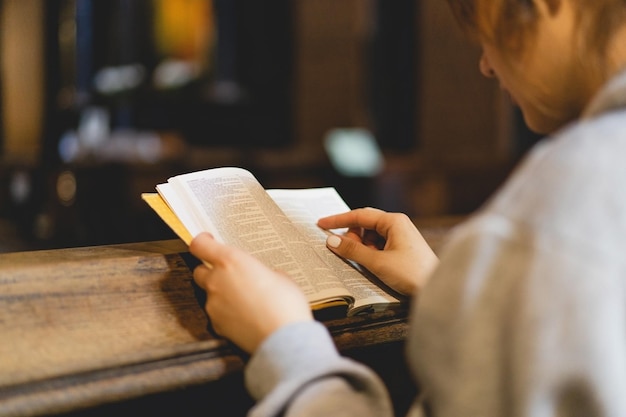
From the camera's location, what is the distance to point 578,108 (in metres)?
0.75

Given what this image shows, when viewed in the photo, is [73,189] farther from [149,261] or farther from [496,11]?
[496,11]

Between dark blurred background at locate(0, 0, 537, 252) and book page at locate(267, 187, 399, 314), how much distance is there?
3281 millimetres

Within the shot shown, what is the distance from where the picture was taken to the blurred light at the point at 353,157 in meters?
4.86

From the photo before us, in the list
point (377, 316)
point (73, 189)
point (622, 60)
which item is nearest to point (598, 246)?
point (622, 60)

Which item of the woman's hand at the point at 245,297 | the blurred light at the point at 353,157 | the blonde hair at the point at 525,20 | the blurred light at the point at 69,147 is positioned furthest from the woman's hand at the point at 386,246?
the blurred light at the point at 69,147

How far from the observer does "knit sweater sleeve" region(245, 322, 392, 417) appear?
2.27 ft

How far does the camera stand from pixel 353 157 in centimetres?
502

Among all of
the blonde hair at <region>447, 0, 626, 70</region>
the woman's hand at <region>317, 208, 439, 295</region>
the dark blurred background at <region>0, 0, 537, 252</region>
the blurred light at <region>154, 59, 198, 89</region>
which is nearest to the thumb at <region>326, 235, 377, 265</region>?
the woman's hand at <region>317, 208, 439, 295</region>

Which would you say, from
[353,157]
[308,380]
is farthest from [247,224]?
[353,157]

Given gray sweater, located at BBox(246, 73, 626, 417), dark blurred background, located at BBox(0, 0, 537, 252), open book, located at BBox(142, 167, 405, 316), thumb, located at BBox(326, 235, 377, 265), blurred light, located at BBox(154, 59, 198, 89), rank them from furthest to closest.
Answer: blurred light, located at BBox(154, 59, 198, 89) < dark blurred background, located at BBox(0, 0, 537, 252) < thumb, located at BBox(326, 235, 377, 265) < open book, located at BBox(142, 167, 405, 316) < gray sweater, located at BBox(246, 73, 626, 417)

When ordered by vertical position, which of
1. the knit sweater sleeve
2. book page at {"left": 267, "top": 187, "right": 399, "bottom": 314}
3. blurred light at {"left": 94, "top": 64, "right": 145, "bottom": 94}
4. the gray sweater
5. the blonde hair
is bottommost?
blurred light at {"left": 94, "top": 64, "right": 145, "bottom": 94}

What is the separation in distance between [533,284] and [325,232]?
0.60 metres

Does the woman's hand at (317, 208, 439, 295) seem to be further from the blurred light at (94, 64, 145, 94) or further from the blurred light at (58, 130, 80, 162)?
the blurred light at (94, 64, 145, 94)

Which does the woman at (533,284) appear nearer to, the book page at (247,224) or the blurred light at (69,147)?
the book page at (247,224)
